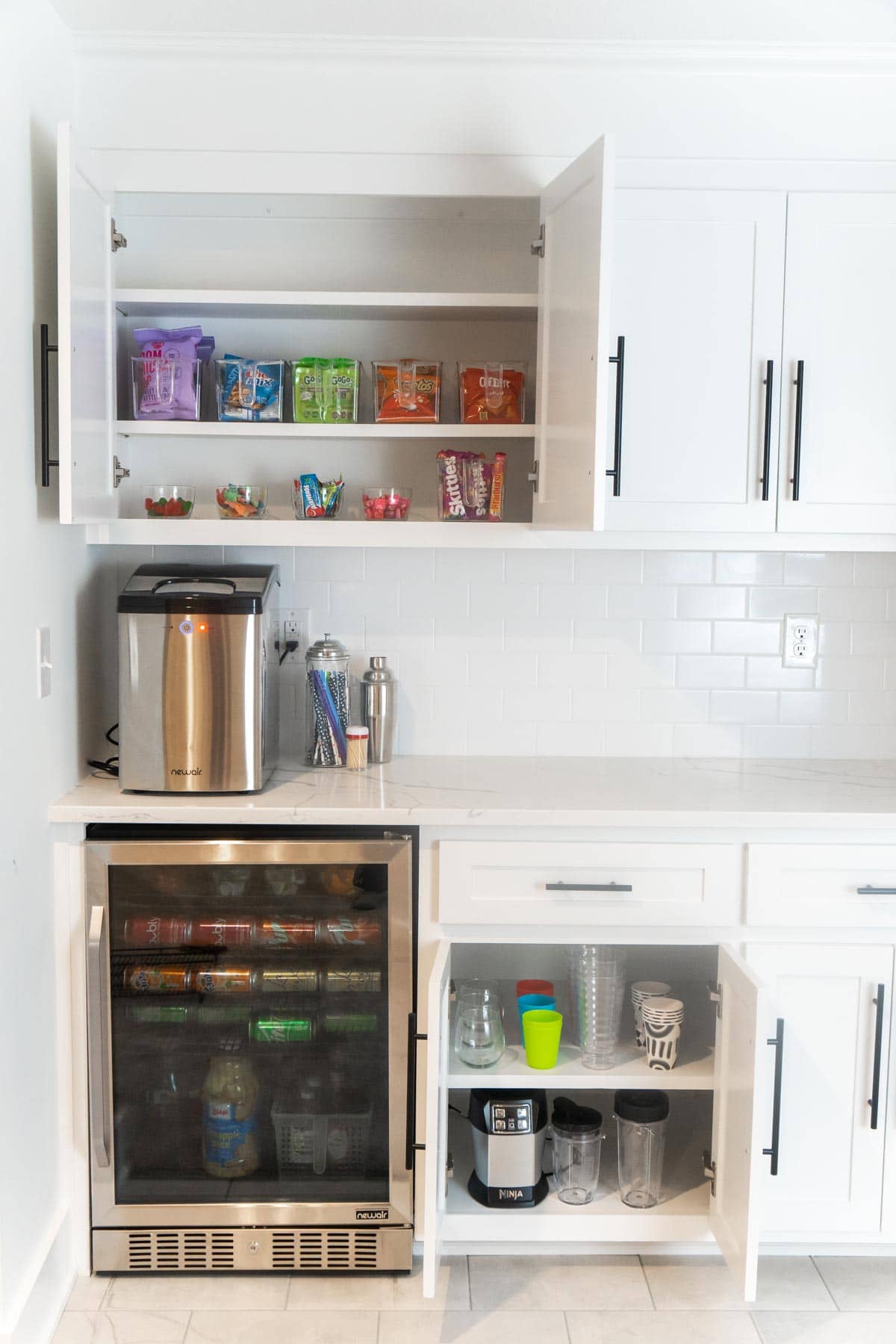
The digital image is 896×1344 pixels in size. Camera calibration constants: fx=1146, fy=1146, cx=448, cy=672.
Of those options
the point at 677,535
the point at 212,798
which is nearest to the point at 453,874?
the point at 212,798

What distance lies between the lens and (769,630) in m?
2.74

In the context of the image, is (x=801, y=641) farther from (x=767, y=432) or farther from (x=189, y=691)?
(x=189, y=691)

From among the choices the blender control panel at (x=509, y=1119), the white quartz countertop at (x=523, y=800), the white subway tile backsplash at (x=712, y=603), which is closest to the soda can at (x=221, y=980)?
the white quartz countertop at (x=523, y=800)

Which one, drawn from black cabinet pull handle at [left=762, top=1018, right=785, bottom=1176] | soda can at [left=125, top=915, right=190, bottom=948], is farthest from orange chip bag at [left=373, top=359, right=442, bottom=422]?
black cabinet pull handle at [left=762, top=1018, right=785, bottom=1176]

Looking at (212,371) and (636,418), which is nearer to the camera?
(636,418)

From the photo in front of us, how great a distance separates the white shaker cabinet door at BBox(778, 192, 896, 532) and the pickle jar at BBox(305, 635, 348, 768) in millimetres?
1006

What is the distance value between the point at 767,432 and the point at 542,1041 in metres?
1.31

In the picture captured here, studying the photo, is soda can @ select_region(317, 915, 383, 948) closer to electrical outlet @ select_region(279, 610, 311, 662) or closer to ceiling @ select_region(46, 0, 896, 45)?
electrical outlet @ select_region(279, 610, 311, 662)

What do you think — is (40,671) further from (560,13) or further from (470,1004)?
(560,13)

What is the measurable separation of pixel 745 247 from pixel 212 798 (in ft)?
5.03

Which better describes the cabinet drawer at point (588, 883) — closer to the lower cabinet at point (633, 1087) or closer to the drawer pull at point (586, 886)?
the drawer pull at point (586, 886)

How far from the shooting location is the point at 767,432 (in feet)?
7.69

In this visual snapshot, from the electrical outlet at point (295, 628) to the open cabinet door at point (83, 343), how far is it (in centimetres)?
50

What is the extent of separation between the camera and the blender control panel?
2.31m
